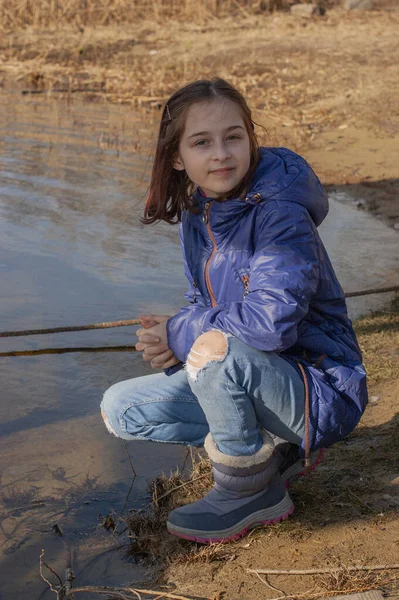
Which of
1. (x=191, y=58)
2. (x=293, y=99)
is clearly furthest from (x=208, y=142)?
(x=191, y=58)

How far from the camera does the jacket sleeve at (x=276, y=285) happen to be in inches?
106

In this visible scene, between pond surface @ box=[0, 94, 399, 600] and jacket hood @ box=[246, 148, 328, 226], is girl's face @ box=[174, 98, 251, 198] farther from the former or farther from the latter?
pond surface @ box=[0, 94, 399, 600]

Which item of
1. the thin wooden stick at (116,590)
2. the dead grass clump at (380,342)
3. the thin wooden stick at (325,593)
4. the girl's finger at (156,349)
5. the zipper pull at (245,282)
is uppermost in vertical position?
the zipper pull at (245,282)

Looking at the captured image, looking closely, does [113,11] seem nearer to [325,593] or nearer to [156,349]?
[156,349]

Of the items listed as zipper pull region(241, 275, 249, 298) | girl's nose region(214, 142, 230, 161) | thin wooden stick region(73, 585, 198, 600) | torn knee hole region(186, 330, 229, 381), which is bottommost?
thin wooden stick region(73, 585, 198, 600)

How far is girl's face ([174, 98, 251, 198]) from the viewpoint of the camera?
2965 mm

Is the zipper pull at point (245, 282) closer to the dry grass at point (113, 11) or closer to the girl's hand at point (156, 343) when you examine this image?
the girl's hand at point (156, 343)

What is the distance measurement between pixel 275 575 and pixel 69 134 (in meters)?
8.04

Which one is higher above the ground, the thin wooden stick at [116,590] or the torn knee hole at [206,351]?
the torn knee hole at [206,351]

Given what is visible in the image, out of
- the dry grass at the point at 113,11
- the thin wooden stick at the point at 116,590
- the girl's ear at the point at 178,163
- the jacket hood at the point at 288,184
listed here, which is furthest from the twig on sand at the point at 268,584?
the dry grass at the point at 113,11

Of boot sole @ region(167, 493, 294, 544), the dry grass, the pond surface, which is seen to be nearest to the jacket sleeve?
boot sole @ region(167, 493, 294, 544)

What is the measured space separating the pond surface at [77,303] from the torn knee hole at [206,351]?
0.74 metres

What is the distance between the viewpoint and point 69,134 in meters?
10.1

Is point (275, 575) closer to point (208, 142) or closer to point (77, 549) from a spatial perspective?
point (77, 549)
